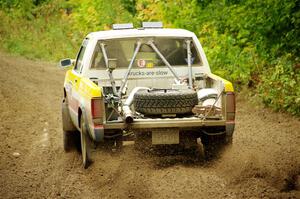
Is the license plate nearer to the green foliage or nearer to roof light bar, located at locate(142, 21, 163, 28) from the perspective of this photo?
roof light bar, located at locate(142, 21, 163, 28)

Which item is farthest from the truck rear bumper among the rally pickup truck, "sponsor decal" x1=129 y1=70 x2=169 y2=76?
"sponsor decal" x1=129 y1=70 x2=169 y2=76

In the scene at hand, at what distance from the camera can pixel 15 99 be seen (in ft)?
56.4

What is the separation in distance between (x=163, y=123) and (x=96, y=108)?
0.79 m

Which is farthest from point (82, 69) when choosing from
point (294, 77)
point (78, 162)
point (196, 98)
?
point (294, 77)

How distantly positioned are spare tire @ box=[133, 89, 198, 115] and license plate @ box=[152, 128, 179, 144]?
26 centimetres

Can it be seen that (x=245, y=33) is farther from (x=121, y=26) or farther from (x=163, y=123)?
(x=163, y=123)

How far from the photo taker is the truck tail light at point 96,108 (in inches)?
332

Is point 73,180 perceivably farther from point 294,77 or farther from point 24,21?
point 24,21

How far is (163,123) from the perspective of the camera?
336 inches

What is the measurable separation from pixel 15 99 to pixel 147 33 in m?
7.86

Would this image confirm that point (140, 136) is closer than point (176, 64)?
Yes

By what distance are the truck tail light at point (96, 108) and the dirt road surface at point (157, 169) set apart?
71cm

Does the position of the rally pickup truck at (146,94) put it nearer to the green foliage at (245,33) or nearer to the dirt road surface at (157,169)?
the dirt road surface at (157,169)

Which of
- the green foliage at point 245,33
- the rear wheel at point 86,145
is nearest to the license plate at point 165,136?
the rear wheel at point 86,145
